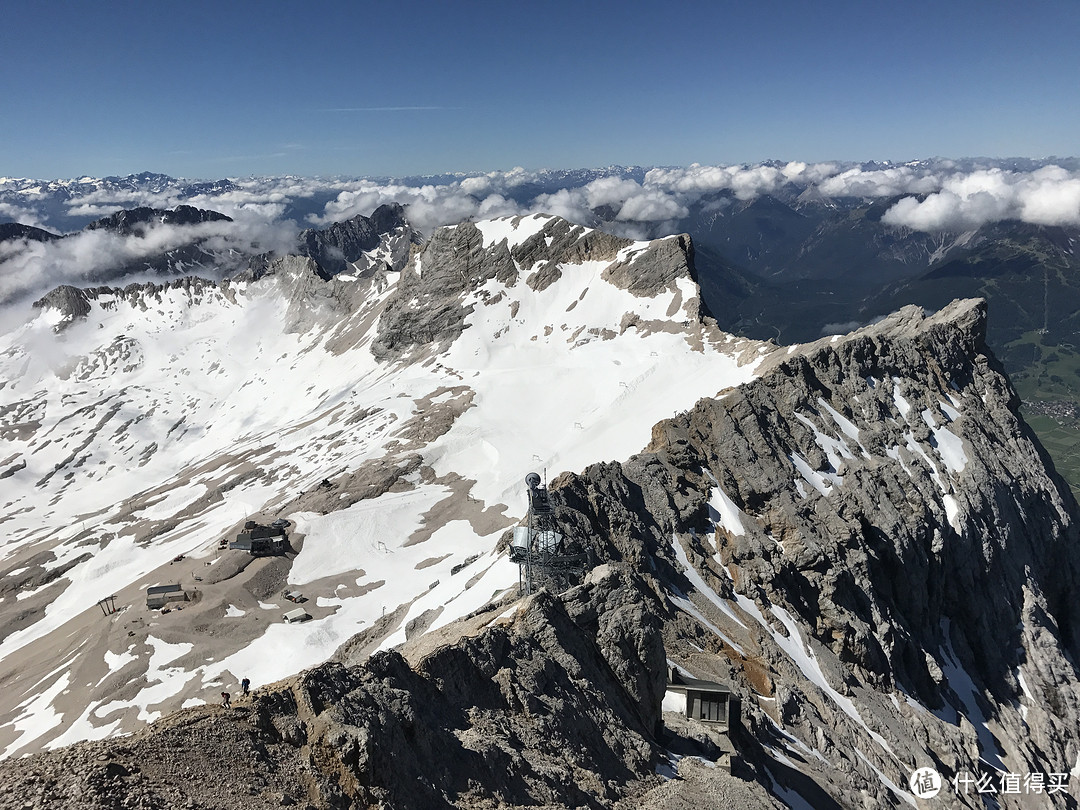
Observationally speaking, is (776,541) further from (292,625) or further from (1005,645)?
(292,625)

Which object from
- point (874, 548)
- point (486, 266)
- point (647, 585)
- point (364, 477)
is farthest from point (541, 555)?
point (486, 266)

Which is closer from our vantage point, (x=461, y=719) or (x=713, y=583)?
(x=461, y=719)

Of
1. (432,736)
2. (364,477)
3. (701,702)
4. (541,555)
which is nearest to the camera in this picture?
(432,736)

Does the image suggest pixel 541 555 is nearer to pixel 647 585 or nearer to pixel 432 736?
pixel 647 585

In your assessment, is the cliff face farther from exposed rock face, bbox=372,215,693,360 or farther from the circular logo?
exposed rock face, bbox=372,215,693,360

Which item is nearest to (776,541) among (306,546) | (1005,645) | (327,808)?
(1005,645)

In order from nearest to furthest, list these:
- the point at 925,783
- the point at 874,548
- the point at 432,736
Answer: the point at 432,736 → the point at 925,783 → the point at 874,548

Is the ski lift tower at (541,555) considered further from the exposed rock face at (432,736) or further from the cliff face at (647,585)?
the exposed rock face at (432,736)
